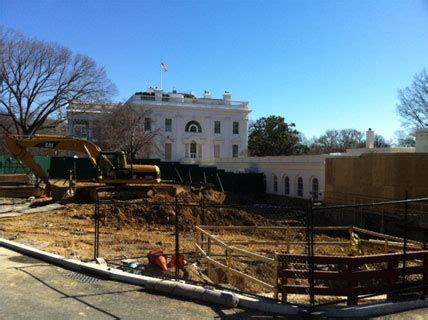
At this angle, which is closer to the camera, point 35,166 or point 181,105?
point 35,166

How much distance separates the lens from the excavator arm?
86.5 feet

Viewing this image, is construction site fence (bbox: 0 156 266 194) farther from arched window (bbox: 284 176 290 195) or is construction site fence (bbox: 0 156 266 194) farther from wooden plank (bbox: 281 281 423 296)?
wooden plank (bbox: 281 281 423 296)

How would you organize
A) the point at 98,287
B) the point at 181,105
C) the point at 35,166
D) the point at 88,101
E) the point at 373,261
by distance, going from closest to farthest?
the point at 373,261
the point at 98,287
the point at 35,166
the point at 88,101
the point at 181,105

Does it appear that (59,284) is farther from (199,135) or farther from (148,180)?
(199,135)

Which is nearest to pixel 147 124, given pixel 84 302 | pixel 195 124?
pixel 195 124

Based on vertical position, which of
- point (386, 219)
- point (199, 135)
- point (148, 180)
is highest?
point (199, 135)

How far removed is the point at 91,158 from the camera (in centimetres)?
2692

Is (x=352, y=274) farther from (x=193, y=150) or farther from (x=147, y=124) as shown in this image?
(x=193, y=150)

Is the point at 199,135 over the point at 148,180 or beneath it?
over

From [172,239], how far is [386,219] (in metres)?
13.9

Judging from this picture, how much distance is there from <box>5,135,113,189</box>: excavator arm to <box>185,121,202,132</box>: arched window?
62895mm

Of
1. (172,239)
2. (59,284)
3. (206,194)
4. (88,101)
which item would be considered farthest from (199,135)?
(59,284)

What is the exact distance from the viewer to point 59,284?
948 cm

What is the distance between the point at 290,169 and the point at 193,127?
155ft
